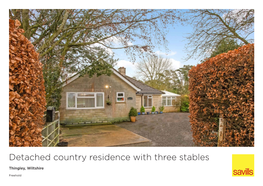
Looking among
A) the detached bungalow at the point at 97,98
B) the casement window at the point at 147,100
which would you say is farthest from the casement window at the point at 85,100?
the casement window at the point at 147,100

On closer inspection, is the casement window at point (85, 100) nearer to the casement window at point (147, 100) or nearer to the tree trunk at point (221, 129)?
the casement window at point (147, 100)

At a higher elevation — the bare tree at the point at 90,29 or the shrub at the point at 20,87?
the bare tree at the point at 90,29

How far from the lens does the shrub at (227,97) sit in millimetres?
2082

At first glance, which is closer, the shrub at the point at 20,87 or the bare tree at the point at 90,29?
the shrub at the point at 20,87

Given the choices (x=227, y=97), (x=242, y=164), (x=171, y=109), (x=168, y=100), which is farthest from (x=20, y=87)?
(x=168, y=100)

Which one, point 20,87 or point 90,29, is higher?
point 90,29

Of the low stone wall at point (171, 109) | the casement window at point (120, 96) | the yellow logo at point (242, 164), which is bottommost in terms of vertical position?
the low stone wall at point (171, 109)

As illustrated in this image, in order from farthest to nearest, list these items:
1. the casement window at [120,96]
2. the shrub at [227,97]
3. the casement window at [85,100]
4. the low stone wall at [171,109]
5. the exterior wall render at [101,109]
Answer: the low stone wall at [171,109] < the casement window at [120,96] < the casement window at [85,100] < the exterior wall render at [101,109] < the shrub at [227,97]

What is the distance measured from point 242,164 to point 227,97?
130 centimetres

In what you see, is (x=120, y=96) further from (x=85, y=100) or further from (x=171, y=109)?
(x=171, y=109)

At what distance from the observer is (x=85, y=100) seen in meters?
8.46

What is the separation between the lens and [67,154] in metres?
2.71
